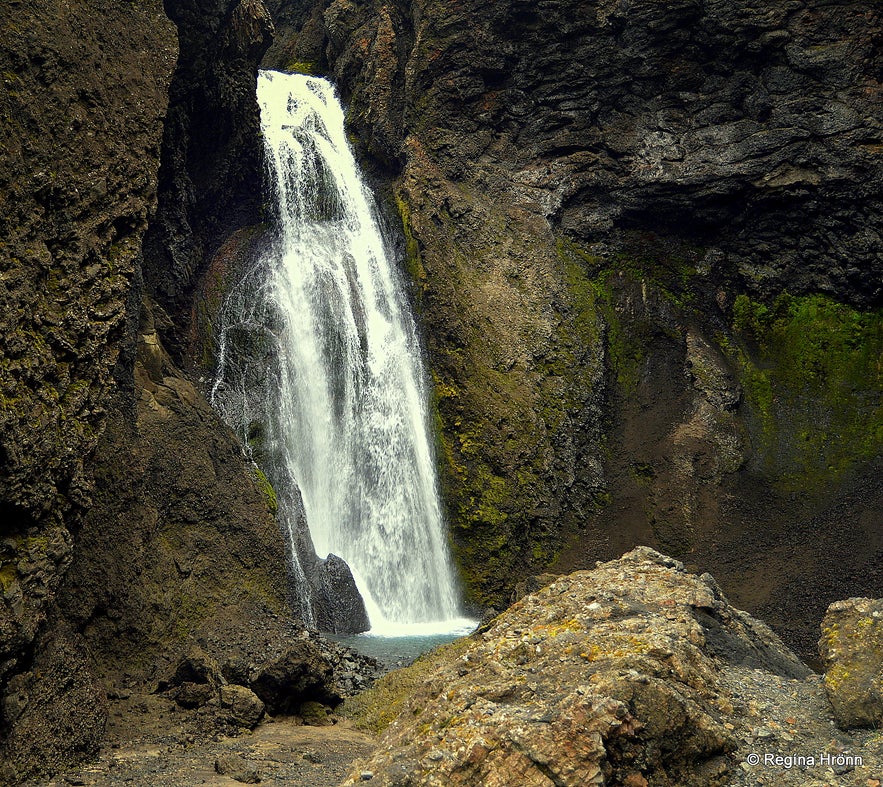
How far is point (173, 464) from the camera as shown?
17.7 m

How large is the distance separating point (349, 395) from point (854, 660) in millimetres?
19962

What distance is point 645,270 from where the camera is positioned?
29.5m

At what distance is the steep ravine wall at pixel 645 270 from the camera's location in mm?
24188

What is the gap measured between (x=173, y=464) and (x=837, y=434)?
20098 millimetres

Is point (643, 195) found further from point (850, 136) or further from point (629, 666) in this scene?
point (629, 666)

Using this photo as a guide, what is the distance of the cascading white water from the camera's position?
22.4m

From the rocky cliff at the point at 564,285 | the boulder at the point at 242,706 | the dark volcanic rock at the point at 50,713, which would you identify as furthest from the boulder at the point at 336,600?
the dark volcanic rock at the point at 50,713

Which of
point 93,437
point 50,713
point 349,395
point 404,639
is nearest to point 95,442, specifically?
point 93,437

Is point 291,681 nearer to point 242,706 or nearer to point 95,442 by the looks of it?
point 242,706

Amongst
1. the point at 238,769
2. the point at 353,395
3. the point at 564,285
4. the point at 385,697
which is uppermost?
the point at 564,285

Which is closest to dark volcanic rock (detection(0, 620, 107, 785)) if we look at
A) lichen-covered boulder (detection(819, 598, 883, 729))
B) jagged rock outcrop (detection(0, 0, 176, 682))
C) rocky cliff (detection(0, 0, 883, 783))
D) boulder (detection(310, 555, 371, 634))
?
jagged rock outcrop (detection(0, 0, 176, 682))

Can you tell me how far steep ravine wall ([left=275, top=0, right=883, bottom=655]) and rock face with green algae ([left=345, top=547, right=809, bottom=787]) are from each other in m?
16.5

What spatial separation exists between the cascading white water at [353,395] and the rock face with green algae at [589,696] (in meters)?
14.9

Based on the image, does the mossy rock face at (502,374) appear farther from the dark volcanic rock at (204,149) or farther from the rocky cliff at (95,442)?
the rocky cliff at (95,442)
